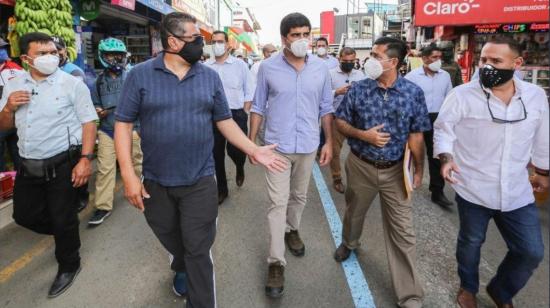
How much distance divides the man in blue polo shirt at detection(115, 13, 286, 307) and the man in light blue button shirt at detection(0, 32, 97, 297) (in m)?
0.94

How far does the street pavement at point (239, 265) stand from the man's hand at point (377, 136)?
113 centimetres

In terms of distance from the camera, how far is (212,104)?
2490mm

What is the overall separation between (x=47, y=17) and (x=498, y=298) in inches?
254

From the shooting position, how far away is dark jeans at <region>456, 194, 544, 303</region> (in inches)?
93.1

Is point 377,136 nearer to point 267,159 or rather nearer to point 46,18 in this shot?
point 267,159

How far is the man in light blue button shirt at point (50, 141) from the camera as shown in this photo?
9.75 feet

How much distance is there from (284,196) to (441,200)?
251cm

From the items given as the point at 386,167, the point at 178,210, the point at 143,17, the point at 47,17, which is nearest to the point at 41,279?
the point at 178,210

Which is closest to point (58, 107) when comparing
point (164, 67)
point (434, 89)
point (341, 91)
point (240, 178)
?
point (164, 67)

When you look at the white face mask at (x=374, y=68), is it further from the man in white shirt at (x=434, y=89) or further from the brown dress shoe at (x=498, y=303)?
the man in white shirt at (x=434, y=89)

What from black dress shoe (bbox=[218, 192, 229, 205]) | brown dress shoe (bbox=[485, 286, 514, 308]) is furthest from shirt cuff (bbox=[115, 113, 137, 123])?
black dress shoe (bbox=[218, 192, 229, 205])

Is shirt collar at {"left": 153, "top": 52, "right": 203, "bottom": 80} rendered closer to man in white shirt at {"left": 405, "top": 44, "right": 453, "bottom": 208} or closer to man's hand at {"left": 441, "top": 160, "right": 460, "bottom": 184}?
man's hand at {"left": 441, "top": 160, "right": 460, "bottom": 184}

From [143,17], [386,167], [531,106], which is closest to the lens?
[531,106]

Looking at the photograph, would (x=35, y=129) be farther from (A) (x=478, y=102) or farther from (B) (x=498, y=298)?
(B) (x=498, y=298)
